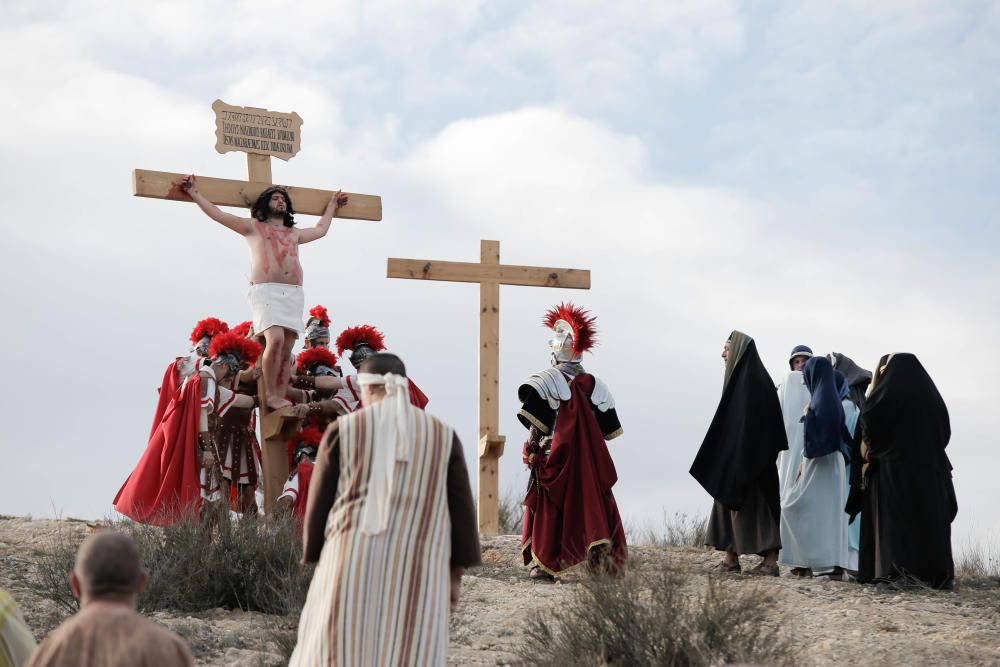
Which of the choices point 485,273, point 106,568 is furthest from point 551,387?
point 106,568

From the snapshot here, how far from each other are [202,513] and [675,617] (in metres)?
4.34

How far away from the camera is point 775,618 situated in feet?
29.1

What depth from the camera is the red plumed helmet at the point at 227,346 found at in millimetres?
10891

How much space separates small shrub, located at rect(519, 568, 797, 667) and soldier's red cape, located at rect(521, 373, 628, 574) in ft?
7.55

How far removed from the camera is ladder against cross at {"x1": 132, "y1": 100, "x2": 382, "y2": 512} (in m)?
10.9

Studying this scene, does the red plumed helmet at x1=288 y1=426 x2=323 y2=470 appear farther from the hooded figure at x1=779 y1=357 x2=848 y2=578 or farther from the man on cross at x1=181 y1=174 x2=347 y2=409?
the hooded figure at x1=779 y1=357 x2=848 y2=578

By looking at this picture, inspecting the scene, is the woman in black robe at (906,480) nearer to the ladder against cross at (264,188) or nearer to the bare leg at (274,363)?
the ladder against cross at (264,188)

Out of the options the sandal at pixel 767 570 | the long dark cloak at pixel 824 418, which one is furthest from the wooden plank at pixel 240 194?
the sandal at pixel 767 570

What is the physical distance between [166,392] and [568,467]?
3.44m

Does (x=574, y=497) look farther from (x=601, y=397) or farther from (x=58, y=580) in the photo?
(x=58, y=580)

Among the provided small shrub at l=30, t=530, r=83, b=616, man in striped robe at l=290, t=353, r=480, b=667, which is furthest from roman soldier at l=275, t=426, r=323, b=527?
man in striped robe at l=290, t=353, r=480, b=667

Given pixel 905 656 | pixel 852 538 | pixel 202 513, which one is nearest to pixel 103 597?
pixel 905 656

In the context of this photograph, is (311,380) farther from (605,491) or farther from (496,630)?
(496,630)

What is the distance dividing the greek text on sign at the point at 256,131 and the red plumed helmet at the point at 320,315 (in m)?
1.36
